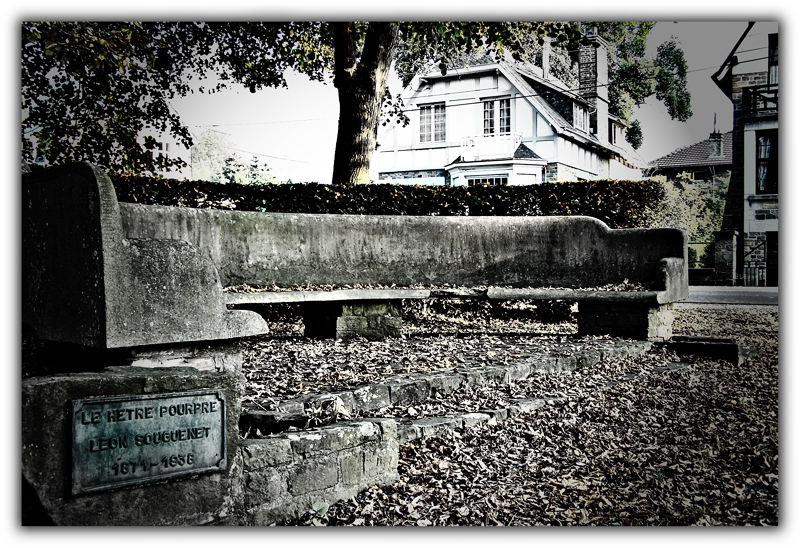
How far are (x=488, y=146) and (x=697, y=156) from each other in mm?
1222

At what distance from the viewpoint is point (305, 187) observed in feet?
16.9

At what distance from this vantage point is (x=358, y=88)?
15.8 feet

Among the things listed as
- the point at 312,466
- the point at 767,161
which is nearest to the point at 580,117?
the point at 767,161

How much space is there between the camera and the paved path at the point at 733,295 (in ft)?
10.5

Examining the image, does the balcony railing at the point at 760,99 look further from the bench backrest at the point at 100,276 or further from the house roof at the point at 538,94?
the bench backrest at the point at 100,276

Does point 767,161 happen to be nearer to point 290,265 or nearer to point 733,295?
point 733,295

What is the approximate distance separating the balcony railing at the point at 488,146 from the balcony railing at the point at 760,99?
1.25 meters

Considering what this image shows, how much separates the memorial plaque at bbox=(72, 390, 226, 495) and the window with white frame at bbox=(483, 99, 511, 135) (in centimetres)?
260

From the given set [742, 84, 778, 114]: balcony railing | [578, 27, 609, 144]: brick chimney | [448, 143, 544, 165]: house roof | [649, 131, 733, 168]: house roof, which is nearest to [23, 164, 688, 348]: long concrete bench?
[448, 143, 544, 165]: house roof

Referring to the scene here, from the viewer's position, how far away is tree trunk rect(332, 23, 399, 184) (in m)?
4.58

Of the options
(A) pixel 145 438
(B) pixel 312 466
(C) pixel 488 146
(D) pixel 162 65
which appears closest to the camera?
(A) pixel 145 438

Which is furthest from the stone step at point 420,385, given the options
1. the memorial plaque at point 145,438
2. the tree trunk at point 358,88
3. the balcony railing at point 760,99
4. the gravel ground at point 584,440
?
the tree trunk at point 358,88
